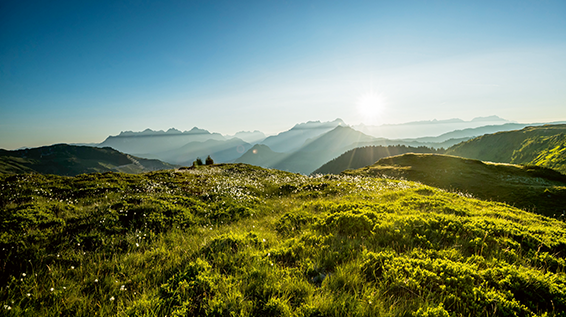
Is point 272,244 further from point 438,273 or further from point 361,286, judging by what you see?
point 438,273

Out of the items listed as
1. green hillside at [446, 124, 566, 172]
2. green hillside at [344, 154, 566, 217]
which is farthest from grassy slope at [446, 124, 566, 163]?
green hillside at [344, 154, 566, 217]

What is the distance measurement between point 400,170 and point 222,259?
172 ft

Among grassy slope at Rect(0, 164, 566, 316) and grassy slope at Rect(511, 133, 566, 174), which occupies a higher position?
A: grassy slope at Rect(0, 164, 566, 316)

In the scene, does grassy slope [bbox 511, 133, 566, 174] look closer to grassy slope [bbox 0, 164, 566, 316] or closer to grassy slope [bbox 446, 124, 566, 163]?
grassy slope [bbox 446, 124, 566, 163]

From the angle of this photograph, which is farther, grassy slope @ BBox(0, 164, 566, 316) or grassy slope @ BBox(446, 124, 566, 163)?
Answer: grassy slope @ BBox(446, 124, 566, 163)

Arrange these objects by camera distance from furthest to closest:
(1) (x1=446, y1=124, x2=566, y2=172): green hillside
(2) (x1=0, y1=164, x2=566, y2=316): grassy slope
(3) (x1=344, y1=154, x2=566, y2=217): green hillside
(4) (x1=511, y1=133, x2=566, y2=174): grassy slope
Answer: (1) (x1=446, y1=124, x2=566, y2=172): green hillside → (4) (x1=511, y1=133, x2=566, y2=174): grassy slope → (3) (x1=344, y1=154, x2=566, y2=217): green hillside → (2) (x1=0, y1=164, x2=566, y2=316): grassy slope

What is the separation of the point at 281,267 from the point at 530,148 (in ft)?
803

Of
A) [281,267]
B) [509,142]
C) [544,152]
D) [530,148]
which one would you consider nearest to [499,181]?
[281,267]

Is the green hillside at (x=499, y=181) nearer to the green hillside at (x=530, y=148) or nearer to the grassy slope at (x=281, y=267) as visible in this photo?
the grassy slope at (x=281, y=267)

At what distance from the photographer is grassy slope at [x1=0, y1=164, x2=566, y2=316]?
149 inches

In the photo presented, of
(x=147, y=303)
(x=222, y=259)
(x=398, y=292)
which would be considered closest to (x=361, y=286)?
(x=398, y=292)

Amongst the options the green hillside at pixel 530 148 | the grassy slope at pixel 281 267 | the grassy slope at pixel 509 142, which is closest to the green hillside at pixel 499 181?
the grassy slope at pixel 281 267

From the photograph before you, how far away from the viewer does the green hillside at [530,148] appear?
120m

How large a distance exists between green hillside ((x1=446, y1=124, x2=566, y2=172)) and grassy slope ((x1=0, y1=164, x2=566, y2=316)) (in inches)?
6460
